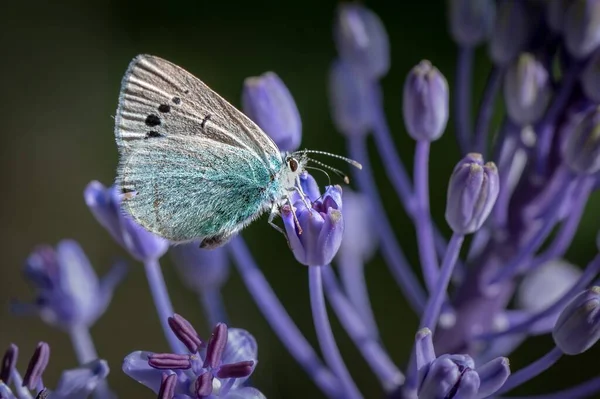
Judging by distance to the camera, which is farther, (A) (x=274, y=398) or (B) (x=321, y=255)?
(A) (x=274, y=398)

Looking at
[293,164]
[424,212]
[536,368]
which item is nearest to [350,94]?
[424,212]

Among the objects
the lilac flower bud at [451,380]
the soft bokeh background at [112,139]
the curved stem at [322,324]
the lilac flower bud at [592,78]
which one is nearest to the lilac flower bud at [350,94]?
the lilac flower bud at [592,78]

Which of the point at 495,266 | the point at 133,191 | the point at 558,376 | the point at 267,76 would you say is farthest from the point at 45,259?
the point at 558,376

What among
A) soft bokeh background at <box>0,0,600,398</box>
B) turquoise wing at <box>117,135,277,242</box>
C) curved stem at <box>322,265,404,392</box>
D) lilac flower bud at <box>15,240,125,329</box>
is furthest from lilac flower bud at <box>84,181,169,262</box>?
soft bokeh background at <box>0,0,600,398</box>

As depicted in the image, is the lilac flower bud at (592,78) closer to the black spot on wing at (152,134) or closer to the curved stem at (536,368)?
the curved stem at (536,368)

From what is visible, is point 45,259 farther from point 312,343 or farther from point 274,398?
point 312,343

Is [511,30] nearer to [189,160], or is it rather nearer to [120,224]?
[189,160]
